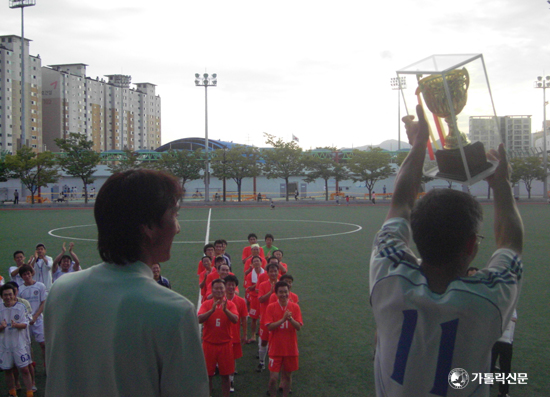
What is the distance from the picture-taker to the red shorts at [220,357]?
559 cm

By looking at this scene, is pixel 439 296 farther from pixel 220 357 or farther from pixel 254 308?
pixel 254 308

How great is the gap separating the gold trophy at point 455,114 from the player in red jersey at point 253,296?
6022 millimetres

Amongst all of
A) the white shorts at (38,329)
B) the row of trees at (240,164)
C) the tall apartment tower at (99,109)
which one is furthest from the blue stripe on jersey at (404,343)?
the tall apartment tower at (99,109)

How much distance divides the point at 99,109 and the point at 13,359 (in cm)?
10736

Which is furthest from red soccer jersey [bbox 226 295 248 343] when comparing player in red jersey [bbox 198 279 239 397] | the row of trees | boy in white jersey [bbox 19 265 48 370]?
the row of trees

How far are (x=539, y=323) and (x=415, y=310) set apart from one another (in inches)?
333

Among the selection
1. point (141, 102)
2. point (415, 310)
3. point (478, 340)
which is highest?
point (141, 102)

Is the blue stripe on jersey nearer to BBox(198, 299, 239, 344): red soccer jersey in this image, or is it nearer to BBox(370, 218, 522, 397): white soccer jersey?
BBox(370, 218, 522, 397): white soccer jersey

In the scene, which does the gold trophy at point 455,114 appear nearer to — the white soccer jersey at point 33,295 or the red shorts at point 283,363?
the red shorts at point 283,363

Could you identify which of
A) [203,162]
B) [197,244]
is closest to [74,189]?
[203,162]

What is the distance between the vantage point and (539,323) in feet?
27.7

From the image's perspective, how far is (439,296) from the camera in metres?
1.67

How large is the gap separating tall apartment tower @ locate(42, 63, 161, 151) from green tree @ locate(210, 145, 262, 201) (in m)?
46.4

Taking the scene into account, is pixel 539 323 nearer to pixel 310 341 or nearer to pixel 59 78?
pixel 310 341
